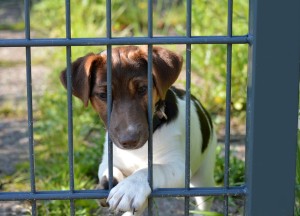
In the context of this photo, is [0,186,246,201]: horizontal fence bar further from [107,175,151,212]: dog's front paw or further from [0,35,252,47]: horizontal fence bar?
[0,35,252,47]: horizontal fence bar

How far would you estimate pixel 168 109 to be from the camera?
423cm

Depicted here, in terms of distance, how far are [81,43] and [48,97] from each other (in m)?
3.74

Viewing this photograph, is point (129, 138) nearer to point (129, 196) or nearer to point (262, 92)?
point (129, 196)

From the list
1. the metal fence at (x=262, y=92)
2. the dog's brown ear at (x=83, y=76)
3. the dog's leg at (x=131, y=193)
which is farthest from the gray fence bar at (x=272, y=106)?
the dog's brown ear at (x=83, y=76)

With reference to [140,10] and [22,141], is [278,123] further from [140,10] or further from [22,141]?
[140,10]

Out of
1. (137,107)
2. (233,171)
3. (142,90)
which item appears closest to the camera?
(137,107)

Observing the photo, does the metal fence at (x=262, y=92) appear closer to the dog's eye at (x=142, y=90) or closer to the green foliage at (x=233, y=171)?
the dog's eye at (x=142, y=90)

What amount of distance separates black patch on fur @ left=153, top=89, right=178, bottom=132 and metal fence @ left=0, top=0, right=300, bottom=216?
2.25 ft

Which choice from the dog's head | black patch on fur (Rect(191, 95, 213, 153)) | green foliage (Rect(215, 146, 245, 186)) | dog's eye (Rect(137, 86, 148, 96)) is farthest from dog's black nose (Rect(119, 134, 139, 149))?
green foliage (Rect(215, 146, 245, 186))

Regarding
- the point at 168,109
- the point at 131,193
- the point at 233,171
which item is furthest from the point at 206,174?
the point at 131,193

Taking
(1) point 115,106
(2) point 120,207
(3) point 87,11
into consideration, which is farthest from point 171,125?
(3) point 87,11

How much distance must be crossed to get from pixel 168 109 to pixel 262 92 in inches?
39.6

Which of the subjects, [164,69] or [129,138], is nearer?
[129,138]

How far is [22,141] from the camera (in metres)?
6.55
